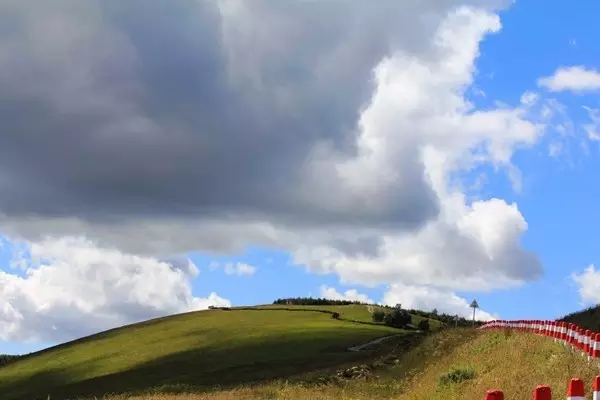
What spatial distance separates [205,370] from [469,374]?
50.3 meters

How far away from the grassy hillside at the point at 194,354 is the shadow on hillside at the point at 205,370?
0.10m

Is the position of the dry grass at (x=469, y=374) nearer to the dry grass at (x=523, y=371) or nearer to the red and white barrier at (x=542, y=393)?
the dry grass at (x=523, y=371)

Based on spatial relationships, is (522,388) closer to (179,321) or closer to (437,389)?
(437,389)

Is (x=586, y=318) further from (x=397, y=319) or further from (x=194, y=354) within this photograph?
(x=194, y=354)

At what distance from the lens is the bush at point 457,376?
2836 cm

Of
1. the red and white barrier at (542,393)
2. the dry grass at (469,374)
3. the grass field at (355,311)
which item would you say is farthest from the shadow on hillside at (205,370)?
the red and white barrier at (542,393)

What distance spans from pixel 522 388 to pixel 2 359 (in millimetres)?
131710

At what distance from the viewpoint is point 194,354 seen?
89.7 meters

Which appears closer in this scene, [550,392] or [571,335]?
[550,392]

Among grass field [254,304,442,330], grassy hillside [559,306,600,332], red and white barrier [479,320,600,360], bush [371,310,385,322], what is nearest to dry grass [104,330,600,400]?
red and white barrier [479,320,600,360]

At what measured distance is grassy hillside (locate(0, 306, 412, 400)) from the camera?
69.3m

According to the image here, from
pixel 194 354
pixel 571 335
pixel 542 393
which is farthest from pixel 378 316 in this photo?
pixel 542 393

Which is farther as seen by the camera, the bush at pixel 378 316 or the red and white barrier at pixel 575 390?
the bush at pixel 378 316

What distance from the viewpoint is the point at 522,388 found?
63.8 feet
